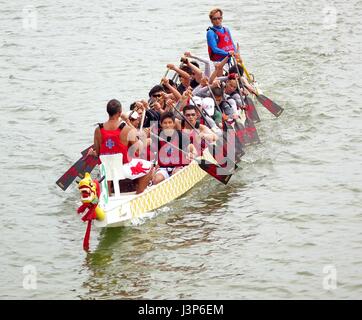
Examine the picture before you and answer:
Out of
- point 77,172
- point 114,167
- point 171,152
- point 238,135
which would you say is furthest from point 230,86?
point 114,167

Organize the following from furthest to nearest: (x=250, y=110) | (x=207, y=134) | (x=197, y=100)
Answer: (x=250, y=110) < (x=197, y=100) < (x=207, y=134)

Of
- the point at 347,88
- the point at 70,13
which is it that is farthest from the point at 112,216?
the point at 70,13

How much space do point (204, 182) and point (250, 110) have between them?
11.7ft

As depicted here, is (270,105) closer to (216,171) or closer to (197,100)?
(197,100)

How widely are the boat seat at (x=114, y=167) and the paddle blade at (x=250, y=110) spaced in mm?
6340

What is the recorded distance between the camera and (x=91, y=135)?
74.4 feet

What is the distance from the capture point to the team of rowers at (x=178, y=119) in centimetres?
1538

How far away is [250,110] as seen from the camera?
71.0ft

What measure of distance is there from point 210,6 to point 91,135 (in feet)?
51.0

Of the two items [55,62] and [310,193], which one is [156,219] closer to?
[310,193]

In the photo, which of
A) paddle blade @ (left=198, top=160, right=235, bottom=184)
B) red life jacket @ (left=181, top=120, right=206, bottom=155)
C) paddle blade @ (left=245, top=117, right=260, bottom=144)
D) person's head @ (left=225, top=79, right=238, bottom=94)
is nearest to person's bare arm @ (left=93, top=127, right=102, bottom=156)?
paddle blade @ (left=198, top=160, right=235, bottom=184)

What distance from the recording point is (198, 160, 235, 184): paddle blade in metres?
17.3

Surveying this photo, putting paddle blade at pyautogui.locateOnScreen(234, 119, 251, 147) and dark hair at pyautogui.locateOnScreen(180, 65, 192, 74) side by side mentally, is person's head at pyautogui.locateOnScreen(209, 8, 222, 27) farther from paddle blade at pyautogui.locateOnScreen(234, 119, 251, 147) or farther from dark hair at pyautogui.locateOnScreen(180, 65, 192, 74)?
paddle blade at pyautogui.locateOnScreen(234, 119, 251, 147)

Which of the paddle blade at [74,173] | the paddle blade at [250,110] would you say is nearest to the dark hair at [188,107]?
the paddle blade at [74,173]
